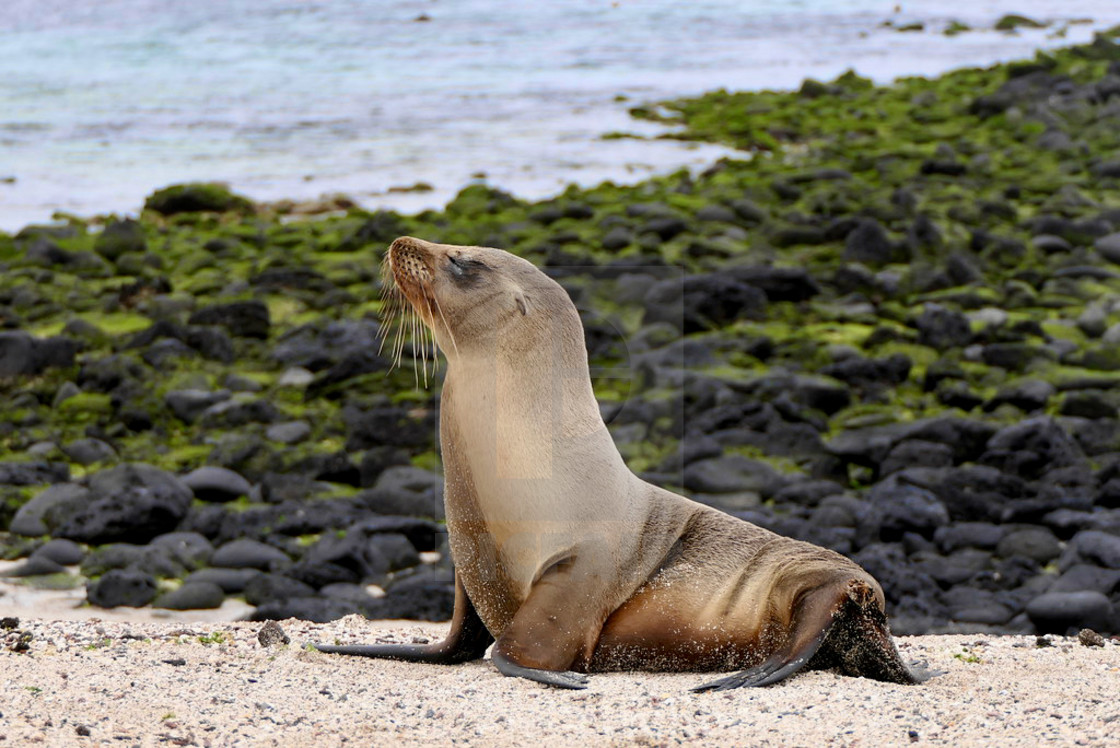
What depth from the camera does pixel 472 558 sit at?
484cm

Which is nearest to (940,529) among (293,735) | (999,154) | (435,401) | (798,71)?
(435,401)

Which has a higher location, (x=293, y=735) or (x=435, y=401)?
(x=293, y=735)

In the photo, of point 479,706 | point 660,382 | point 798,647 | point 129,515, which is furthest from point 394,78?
point 479,706

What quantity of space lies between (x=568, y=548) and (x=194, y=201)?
14.6 m

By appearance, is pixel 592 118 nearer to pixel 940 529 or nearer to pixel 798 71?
pixel 798 71

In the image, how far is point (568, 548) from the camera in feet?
15.2

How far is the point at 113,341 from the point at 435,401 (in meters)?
3.34

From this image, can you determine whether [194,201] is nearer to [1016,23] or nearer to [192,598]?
[192,598]

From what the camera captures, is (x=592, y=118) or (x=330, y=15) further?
(x=330, y=15)

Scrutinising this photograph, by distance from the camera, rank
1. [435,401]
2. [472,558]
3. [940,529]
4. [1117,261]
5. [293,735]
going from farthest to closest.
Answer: [1117,261]
[435,401]
[940,529]
[472,558]
[293,735]

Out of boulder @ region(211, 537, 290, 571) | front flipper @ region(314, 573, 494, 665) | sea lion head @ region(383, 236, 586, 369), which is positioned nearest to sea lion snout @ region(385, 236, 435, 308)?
sea lion head @ region(383, 236, 586, 369)

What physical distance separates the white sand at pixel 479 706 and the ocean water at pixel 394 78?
14.1m

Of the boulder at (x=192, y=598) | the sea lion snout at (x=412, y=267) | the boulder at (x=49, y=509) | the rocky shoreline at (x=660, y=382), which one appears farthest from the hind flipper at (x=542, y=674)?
the boulder at (x=49, y=509)

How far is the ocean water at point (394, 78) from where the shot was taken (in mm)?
21172
